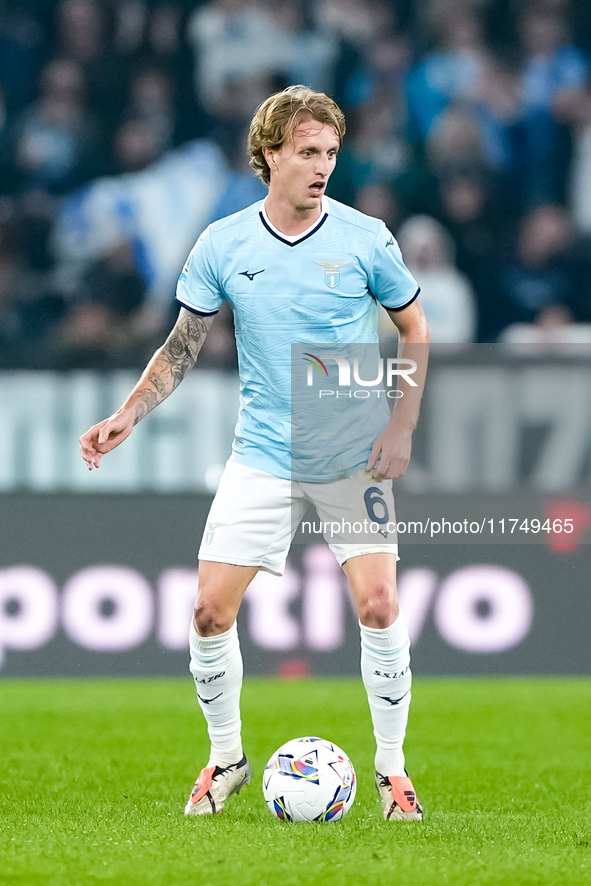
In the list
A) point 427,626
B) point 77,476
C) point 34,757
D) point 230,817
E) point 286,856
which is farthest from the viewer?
point 77,476

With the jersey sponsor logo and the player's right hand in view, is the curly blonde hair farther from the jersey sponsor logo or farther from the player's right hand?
the player's right hand

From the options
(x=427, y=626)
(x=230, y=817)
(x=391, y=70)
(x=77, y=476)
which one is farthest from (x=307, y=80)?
(x=230, y=817)

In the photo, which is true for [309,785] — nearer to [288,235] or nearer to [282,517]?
[282,517]

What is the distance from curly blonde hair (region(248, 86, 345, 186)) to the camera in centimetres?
384

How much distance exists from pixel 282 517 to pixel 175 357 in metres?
0.62

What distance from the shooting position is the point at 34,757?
504cm

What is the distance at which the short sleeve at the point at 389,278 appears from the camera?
394cm

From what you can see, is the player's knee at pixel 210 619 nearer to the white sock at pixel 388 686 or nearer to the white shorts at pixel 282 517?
the white shorts at pixel 282 517

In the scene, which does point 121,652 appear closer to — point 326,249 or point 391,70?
point 326,249

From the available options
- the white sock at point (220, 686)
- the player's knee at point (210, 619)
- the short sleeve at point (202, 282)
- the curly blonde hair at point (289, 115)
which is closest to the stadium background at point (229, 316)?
the white sock at point (220, 686)

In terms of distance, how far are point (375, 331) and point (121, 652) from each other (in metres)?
3.28

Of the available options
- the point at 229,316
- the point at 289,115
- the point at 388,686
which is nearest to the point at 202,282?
the point at 289,115

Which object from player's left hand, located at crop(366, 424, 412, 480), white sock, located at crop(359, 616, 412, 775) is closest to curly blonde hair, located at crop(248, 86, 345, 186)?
player's left hand, located at crop(366, 424, 412, 480)

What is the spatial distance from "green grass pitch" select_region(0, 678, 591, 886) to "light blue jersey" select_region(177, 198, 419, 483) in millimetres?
1129
